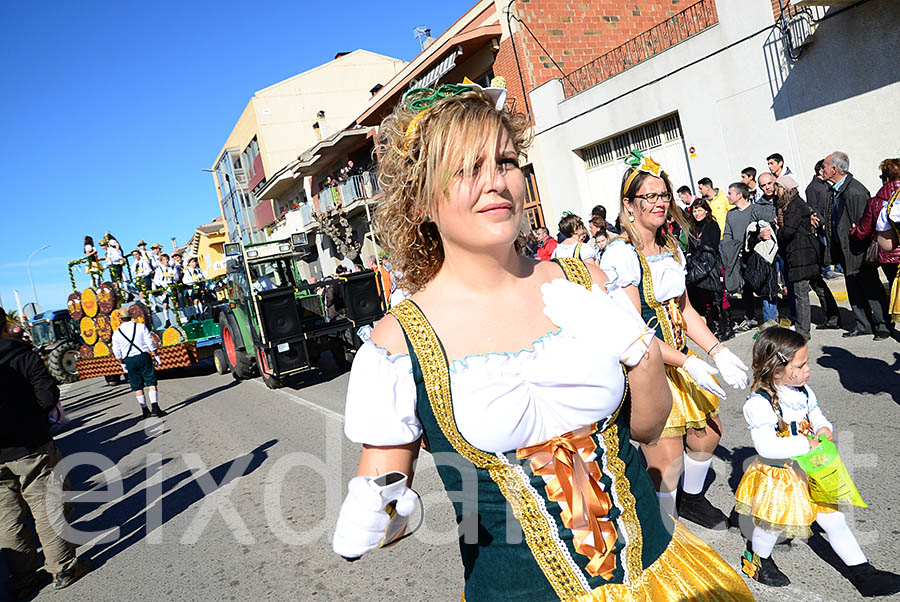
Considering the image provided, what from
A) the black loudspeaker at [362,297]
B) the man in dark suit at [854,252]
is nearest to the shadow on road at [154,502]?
the black loudspeaker at [362,297]

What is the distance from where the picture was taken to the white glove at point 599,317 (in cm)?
152

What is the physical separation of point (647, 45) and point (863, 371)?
9918 mm

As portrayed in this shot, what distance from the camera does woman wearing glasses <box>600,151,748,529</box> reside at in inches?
124

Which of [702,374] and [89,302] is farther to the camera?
[89,302]

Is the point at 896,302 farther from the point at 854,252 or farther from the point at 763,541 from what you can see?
the point at 854,252

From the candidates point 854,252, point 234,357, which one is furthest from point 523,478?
point 234,357

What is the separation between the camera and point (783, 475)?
291cm

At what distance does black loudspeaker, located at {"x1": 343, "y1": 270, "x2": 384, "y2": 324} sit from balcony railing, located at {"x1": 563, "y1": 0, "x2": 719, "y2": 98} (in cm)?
715

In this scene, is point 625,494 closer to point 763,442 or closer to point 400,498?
point 400,498

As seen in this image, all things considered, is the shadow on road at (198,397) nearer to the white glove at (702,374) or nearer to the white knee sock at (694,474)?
the white knee sock at (694,474)

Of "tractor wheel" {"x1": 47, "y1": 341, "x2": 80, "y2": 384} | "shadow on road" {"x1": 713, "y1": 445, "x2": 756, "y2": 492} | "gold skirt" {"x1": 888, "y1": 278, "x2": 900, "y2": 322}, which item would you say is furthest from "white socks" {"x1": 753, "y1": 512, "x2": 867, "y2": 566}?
"tractor wheel" {"x1": 47, "y1": 341, "x2": 80, "y2": 384}

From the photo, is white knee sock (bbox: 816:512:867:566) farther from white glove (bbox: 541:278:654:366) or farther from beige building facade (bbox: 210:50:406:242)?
beige building facade (bbox: 210:50:406:242)

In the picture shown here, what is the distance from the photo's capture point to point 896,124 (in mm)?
9555

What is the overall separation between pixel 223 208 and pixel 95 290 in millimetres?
36190
